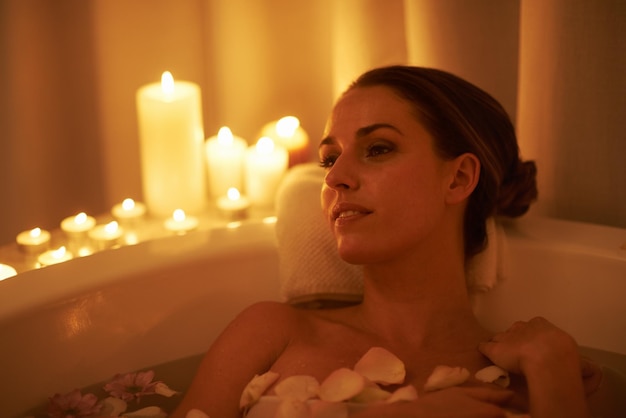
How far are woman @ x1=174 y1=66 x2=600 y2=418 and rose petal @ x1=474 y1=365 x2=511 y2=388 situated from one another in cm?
1

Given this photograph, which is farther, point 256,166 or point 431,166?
point 256,166

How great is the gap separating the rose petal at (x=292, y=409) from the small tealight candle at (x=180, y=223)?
992mm

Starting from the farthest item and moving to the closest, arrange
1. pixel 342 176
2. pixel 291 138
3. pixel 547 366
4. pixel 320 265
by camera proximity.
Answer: pixel 291 138, pixel 320 265, pixel 342 176, pixel 547 366

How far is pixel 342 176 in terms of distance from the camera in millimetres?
1583

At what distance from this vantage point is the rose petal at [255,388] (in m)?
1.53

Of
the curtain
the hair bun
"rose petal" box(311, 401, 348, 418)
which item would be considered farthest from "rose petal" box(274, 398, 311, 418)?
the curtain

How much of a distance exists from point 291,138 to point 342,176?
1.04 m

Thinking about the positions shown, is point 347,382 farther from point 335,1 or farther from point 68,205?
point 68,205

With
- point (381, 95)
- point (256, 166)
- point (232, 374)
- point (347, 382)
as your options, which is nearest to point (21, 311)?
point (232, 374)

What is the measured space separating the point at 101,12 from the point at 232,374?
5.09 ft

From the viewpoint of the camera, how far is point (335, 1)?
2.27 metres

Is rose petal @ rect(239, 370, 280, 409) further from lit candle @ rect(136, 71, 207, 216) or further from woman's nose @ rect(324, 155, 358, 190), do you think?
lit candle @ rect(136, 71, 207, 216)

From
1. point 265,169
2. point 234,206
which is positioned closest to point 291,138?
point 265,169

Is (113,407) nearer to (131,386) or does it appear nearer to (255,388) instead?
(131,386)
